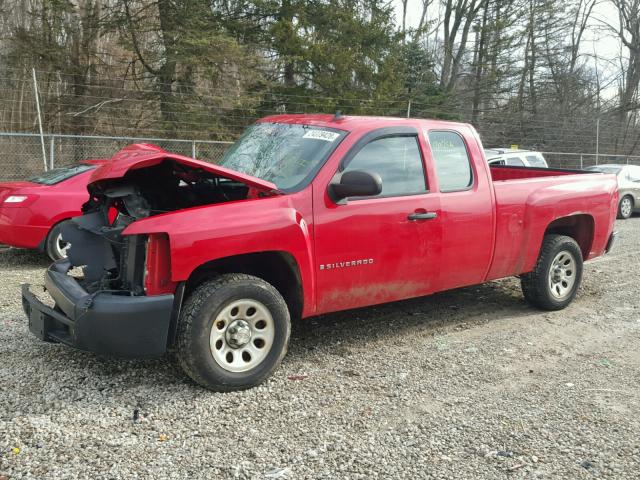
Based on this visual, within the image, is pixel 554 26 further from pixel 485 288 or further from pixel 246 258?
pixel 246 258

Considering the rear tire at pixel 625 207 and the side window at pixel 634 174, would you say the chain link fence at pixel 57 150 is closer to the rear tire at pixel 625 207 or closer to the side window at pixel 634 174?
the rear tire at pixel 625 207

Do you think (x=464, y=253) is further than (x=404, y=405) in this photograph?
Yes

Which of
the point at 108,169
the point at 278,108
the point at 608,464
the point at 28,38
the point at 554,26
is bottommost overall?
the point at 608,464

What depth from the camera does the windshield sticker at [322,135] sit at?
15.0 ft

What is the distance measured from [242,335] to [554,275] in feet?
12.3

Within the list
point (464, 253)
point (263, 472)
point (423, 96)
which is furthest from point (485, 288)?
point (423, 96)

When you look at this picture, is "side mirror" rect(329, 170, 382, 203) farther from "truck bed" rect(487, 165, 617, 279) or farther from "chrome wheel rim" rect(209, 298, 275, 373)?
"truck bed" rect(487, 165, 617, 279)

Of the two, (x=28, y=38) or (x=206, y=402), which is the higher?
(x=28, y=38)

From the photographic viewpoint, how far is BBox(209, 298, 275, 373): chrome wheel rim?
12.6 feet

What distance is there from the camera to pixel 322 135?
464 cm

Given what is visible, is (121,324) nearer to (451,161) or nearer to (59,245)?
(451,161)

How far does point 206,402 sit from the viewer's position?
3.75m

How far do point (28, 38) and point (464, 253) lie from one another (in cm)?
1503

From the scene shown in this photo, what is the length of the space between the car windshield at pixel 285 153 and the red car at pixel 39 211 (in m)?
3.43
